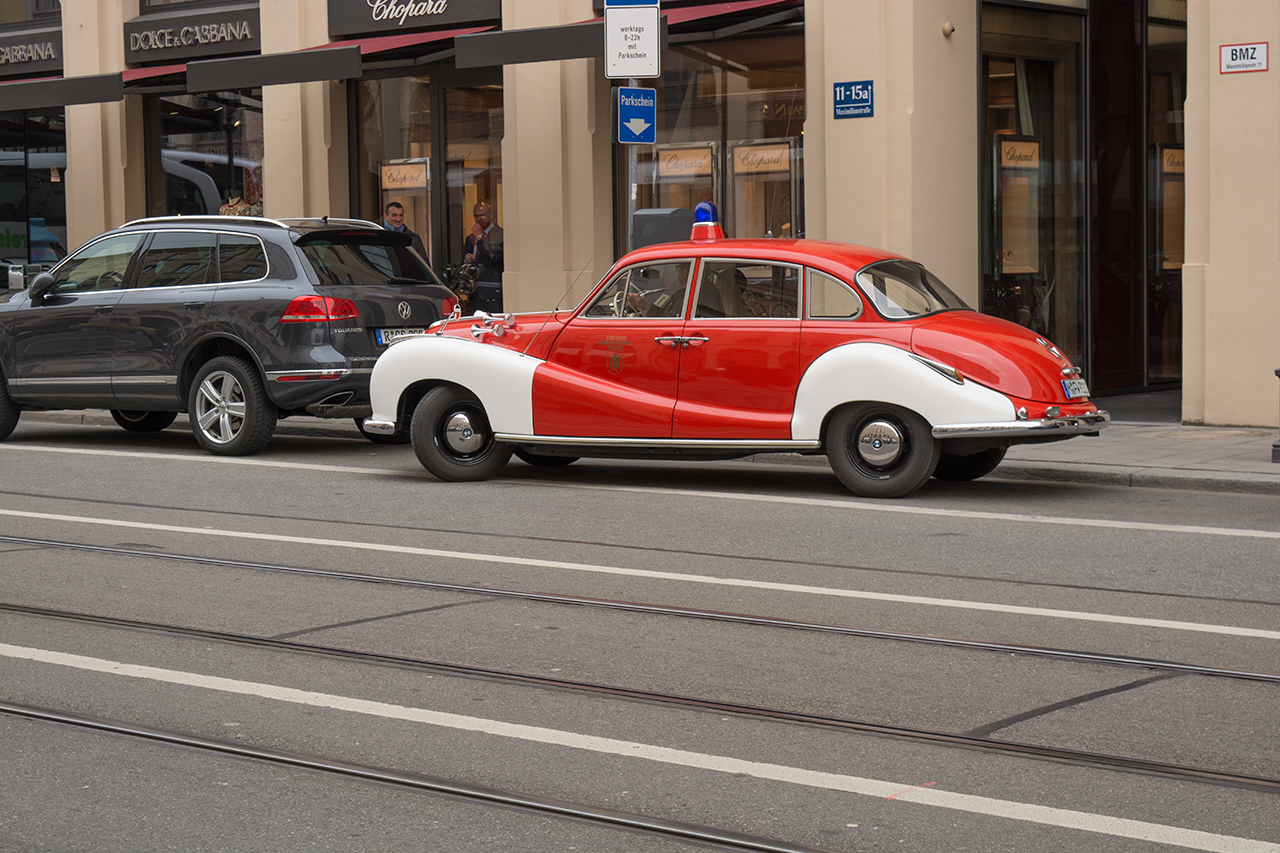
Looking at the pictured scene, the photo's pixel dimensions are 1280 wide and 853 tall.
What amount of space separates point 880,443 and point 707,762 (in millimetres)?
5442

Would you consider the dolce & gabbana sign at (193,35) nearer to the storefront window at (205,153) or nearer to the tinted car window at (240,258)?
the storefront window at (205,153)

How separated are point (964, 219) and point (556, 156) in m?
4.65

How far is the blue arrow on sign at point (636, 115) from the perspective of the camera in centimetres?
1249

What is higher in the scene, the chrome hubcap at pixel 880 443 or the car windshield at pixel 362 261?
the car windshield at pixel 362 261

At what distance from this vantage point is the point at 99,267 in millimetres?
13297

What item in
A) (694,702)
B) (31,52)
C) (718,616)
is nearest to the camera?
(694,702)

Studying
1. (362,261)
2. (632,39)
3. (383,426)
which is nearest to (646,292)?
(383,426)

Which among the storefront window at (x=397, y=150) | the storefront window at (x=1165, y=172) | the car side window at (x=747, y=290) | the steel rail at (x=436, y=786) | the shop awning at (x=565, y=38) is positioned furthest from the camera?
the storefront window at (x=397, y=150)

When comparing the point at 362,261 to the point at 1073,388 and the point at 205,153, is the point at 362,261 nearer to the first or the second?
the point at 1073,388

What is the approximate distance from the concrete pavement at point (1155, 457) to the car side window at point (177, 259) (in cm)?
232

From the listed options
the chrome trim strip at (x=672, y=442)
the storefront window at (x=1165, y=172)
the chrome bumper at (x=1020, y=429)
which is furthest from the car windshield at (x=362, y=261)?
the storefront window at (x=1165, y=172)

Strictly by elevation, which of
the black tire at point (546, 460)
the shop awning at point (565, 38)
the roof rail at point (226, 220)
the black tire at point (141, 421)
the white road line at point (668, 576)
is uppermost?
the shop awning at point (565, 38)

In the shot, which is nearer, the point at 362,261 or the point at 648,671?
the point at 648,671

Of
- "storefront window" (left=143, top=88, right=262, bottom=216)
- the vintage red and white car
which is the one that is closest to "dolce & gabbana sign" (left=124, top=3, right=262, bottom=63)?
"storefront window" (left=143, top=88, right=262, bottom=216)
